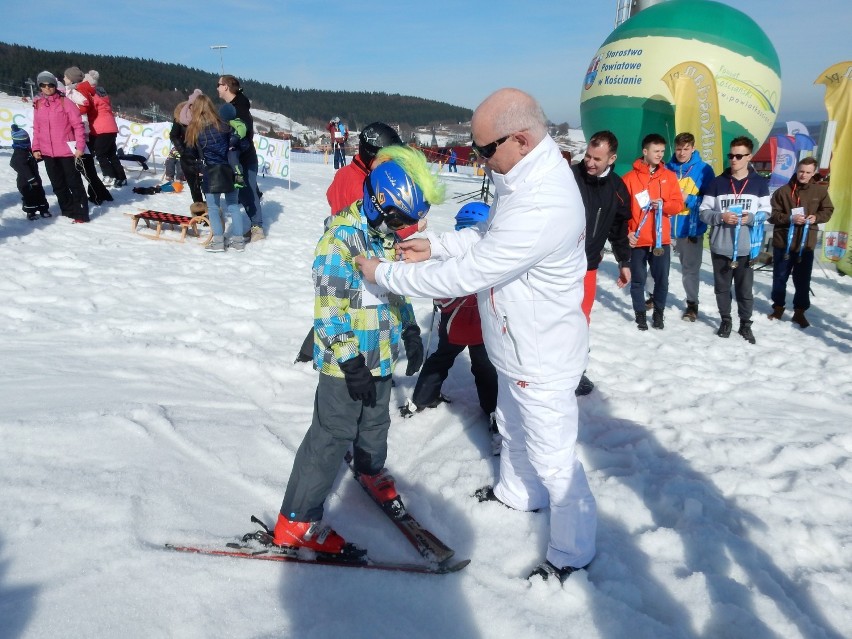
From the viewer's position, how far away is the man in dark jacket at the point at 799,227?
6.40 metres

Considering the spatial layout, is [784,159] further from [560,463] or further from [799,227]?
[560,463]

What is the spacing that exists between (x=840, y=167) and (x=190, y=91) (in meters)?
107

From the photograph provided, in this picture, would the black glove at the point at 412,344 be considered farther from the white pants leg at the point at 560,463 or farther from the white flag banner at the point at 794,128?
the white flag banner at the point at 794,128

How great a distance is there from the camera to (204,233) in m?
9.08

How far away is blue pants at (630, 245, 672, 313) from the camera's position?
6305 millimetres

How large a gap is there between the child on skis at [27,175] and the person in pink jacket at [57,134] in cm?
14

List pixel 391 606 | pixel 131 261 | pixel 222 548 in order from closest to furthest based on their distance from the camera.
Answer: pixel 391 606, pixel 222 548, pixel 131 261

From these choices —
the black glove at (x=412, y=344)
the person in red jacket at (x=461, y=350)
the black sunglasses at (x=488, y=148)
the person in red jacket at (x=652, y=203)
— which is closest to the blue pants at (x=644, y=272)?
the person in red jacket at (x=652, y=203)

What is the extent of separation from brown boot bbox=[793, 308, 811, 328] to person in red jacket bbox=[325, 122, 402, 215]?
558 centimetres

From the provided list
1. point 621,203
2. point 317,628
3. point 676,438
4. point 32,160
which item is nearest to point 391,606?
point 317,628

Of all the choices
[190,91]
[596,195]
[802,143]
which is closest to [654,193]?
[596,195]

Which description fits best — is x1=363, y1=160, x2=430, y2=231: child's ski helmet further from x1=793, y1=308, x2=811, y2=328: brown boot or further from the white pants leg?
x1=793, y1=308, x2=811, y2=328: brown boot

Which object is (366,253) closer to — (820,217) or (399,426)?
(399,426)

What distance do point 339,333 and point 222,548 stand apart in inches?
45.3
